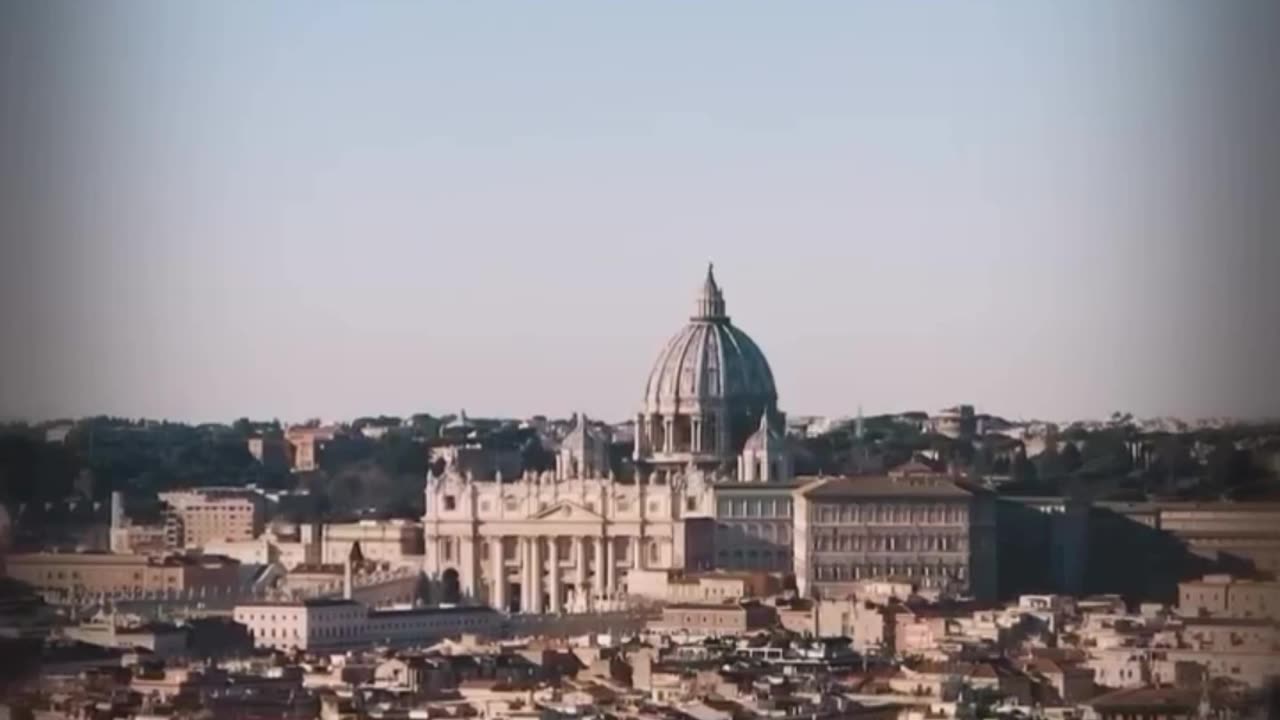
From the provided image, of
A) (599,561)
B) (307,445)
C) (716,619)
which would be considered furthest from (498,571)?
(307,445)

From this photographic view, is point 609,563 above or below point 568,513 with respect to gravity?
below

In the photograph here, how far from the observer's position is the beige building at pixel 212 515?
4747cm

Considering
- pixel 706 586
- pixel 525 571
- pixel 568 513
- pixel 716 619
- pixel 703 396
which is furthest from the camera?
pixel 703 396

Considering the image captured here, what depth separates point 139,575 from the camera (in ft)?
139

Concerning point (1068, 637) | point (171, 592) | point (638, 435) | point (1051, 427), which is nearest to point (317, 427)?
point (638, 435)

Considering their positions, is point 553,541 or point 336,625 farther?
point 553,541

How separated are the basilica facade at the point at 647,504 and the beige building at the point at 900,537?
81 cm

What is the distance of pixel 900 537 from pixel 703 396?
19.6ft

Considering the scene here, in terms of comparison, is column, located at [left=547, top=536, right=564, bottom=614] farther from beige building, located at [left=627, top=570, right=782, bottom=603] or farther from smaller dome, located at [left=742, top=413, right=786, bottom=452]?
smaller dome, located at [left=742, top=413, right=786, bottom=452]

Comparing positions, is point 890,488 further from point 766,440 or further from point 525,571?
point 766,440

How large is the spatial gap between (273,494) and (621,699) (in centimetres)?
2002

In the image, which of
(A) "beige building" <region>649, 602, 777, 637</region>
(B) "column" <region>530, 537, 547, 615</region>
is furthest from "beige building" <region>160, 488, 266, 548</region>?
(A) "beige building" <region>649, 602, 777, 637</region>

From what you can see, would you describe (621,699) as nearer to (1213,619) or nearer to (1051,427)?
(1213,619)

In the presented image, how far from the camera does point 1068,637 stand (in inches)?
1377
